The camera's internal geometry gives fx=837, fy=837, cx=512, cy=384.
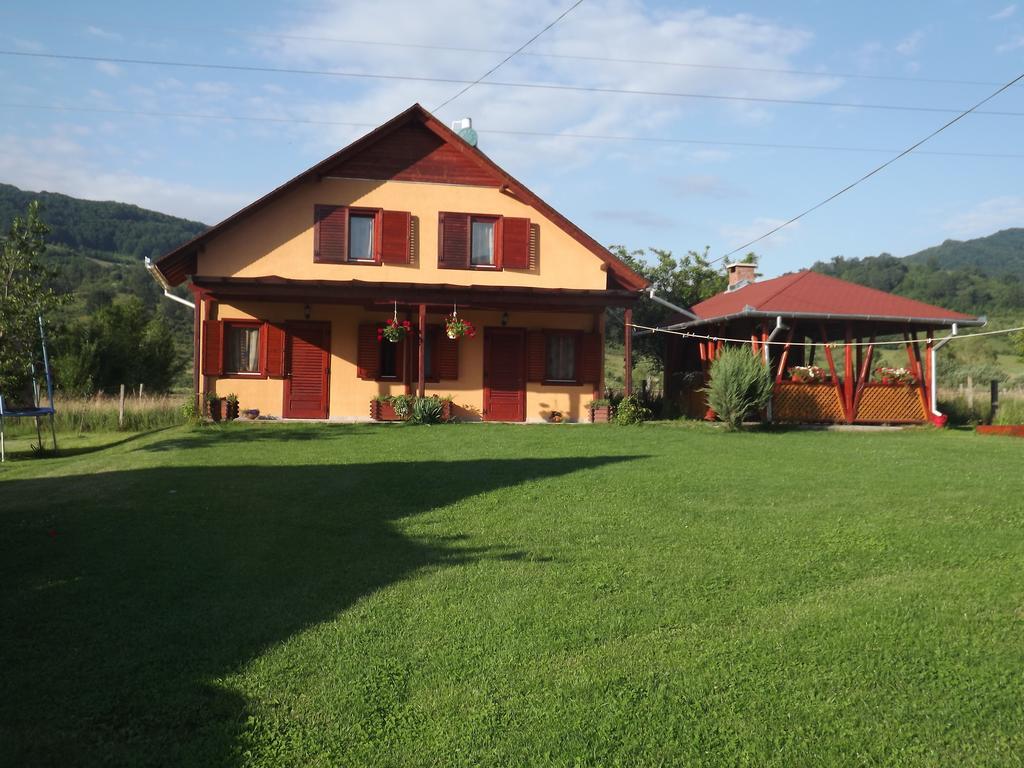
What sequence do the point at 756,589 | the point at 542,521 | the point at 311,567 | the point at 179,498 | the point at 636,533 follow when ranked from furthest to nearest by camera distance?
1. the point at 179,498
2. the point at 542,521
3. the point at 636,533
4. the point at 311,567
5. the point at 756,589

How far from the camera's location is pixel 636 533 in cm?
700

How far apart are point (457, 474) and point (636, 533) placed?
10.9 feet

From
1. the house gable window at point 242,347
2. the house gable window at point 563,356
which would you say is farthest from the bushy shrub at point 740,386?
the house gable window at point 242,347

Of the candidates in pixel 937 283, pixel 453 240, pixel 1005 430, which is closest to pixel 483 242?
pixel 453 240

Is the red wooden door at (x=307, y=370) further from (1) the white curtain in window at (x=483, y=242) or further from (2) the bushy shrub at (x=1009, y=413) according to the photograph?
(2) the bushy shrub at (x=1009, y=413)

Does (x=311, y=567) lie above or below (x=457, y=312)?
below

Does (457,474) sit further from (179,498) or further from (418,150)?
(418,150)

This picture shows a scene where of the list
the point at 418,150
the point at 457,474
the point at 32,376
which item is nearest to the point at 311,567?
the point at 457,474

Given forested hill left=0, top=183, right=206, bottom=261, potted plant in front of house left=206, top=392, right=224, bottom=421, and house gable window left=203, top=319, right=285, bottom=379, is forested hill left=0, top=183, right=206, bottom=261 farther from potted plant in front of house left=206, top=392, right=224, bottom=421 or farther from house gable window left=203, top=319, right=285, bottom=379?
potted plant in front of house left=206, top=392, right=224, bottom=421

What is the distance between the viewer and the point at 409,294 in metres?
17.4

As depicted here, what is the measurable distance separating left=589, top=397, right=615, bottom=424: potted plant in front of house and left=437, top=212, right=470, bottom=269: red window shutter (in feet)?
13.7

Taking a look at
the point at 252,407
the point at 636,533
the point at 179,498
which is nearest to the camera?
the point at 636,533

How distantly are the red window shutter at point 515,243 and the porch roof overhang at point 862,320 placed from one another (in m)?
4.77

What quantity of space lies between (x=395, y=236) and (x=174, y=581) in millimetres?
13268
